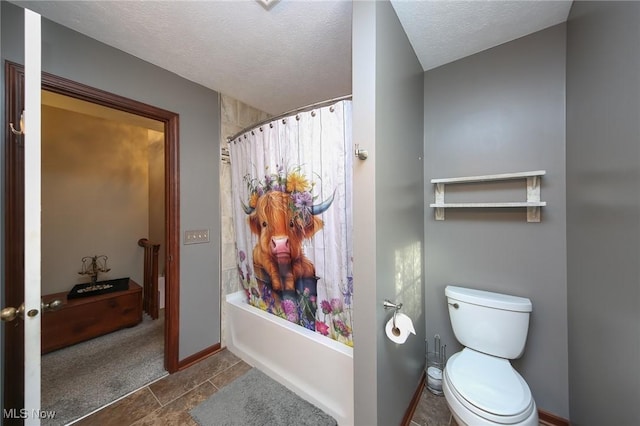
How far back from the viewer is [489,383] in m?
1.16

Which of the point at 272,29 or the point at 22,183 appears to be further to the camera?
the point at 272,29

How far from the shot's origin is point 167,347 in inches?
69.8

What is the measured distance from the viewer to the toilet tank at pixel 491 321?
131 centimetres

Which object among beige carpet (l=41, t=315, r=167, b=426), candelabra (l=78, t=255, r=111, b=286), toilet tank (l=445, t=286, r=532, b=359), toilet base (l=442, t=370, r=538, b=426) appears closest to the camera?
toilet base (l=442, t=370, r=538, b=426)

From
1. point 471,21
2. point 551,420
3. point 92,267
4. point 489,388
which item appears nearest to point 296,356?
point 489,388

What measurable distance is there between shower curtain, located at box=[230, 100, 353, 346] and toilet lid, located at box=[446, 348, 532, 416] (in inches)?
24.1

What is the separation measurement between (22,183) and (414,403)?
2637 mm

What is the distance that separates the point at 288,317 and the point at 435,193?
1.45 m

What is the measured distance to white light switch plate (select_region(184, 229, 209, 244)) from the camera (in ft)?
6.00

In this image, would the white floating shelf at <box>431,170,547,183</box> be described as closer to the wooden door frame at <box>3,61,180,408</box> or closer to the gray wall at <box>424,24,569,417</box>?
the gray wall at <box>424,24,569,417</box>

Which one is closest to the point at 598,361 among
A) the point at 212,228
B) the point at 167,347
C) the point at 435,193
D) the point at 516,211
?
the point at 516,211

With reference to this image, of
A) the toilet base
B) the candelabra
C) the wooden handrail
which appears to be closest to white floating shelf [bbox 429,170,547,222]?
the toilet base

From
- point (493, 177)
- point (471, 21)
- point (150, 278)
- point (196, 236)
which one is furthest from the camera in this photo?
point (150, 278)

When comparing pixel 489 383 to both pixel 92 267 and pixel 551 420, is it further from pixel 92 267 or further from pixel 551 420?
pixel 92 267
